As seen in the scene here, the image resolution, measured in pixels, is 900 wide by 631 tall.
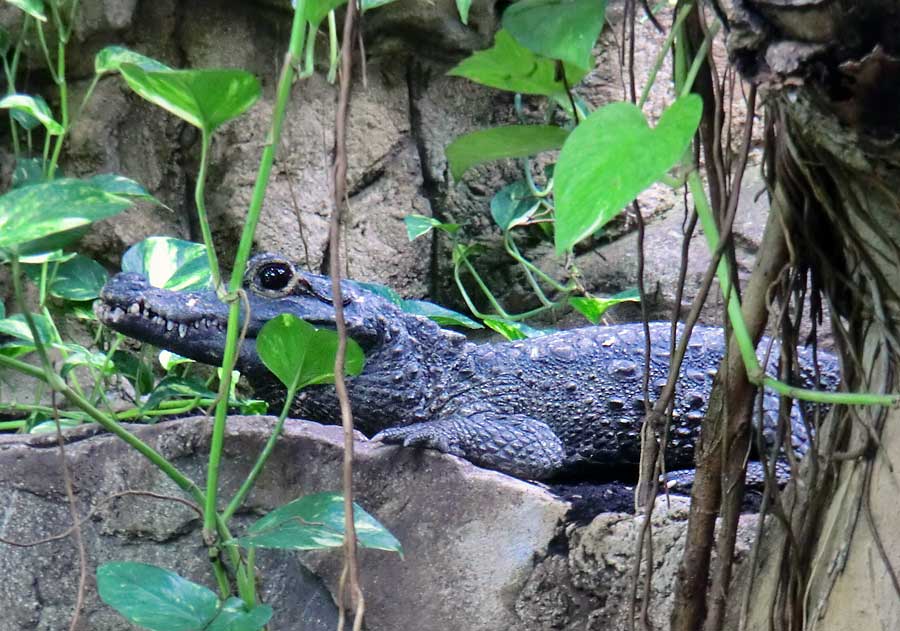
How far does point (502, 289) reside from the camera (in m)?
4.19

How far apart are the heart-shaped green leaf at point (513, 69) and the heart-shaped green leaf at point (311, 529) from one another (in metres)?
0.53

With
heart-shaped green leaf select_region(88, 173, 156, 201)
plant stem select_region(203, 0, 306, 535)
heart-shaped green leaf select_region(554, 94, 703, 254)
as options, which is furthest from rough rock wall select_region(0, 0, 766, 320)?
heart-shaped green leaf select_region(554, 94, 703, 254)

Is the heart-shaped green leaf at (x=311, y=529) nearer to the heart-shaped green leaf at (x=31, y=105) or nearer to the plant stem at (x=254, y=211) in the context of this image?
the plant stem at (x=254, y=211)

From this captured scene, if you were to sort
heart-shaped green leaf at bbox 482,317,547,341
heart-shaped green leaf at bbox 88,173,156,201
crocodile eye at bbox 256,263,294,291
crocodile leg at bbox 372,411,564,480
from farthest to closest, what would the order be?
heart-shaped green leaf at bbox 482,317,547,341, crocodile eye at bbox 256,263,294,291, crocodile leg at bbox 372,411,564,480, heart-shaped green leaf at bbox 88,173,156,201

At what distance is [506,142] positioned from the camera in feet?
4.01

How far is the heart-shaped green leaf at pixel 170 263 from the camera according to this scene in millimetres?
2121

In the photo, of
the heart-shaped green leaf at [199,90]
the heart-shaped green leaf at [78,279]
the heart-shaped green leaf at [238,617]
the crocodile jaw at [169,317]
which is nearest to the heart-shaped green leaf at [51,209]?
the heart-shaped green leaf at [199,90]

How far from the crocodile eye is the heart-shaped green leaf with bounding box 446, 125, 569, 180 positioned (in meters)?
1.40

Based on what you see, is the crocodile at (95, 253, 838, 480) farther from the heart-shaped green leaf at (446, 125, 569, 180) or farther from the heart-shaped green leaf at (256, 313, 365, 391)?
the heart-shaped green leaf at (446, 125, 569, 180)

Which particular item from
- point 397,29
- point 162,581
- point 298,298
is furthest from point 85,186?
point 397,29

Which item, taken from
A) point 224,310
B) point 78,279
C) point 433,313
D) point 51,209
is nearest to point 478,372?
point 433,313

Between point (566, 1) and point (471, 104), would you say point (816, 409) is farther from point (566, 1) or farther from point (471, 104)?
point (471, 104)

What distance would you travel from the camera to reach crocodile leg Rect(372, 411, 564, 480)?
6.85 ft

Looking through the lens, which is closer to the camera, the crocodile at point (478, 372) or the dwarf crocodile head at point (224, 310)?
the dwarf crocodile head at point (224, 310)
